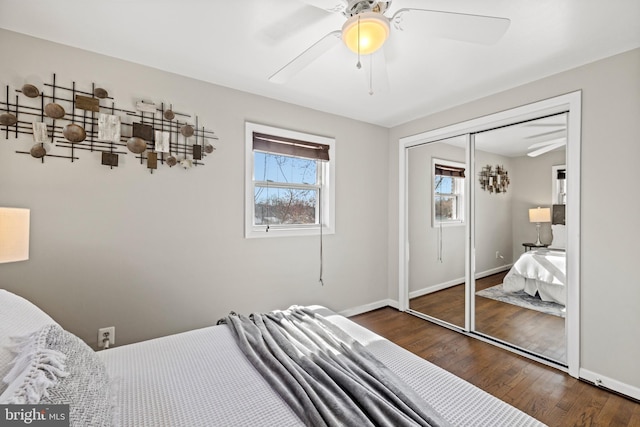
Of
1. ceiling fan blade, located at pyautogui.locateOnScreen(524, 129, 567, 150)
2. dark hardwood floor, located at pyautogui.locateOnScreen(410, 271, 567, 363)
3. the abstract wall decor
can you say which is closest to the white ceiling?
the abstract wall decor

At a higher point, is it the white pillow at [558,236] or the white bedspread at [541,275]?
the white pillow at [558,236]

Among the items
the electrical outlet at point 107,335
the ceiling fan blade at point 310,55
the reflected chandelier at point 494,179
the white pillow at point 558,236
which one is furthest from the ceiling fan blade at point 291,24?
the white pillow at point 558,236

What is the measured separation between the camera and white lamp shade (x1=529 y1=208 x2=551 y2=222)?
8.30ft

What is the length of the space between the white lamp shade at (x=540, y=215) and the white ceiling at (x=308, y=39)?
3.78ft

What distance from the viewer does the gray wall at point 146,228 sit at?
75.3 inches

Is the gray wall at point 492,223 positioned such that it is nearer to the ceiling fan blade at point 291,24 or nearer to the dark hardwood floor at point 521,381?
the dark hardwood floor at point 521,381

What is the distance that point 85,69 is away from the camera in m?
2.07

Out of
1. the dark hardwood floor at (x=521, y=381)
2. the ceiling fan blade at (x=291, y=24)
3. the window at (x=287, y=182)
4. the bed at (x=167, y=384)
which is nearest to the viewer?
the bed at (x=167, y=384)

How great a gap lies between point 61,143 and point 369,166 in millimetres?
2961

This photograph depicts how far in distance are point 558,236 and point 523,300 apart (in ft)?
2.34

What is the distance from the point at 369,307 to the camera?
12.1ft

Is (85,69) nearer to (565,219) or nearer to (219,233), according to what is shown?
(219,233)

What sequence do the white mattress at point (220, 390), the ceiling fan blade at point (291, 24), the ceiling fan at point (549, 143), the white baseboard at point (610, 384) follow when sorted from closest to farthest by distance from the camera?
the white mattress at point (220, 390) < the ceiling fan blade at point (291, 24) < the white baseboard at point (610, 384) < the ceiling fan at point (549, 143)

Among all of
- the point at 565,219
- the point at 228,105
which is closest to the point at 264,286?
the point at 228,105
